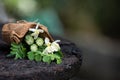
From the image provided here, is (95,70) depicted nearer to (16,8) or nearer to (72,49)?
(16,8)

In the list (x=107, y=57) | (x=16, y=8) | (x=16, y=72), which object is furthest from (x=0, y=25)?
(x=107, y=57)

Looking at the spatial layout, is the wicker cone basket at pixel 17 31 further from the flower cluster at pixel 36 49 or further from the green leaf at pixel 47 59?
the green leaf at pixel 47 59

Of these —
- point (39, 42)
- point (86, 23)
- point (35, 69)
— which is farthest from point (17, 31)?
point (86, 23)

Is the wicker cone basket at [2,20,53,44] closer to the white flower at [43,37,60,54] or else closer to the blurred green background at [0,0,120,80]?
the white flower at [43,37,60,54]

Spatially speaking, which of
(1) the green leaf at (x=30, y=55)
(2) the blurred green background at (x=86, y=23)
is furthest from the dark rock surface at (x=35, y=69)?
(2) the blurred green background at (x=86, y=23)

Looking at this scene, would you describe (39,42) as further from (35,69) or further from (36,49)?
(35,69)

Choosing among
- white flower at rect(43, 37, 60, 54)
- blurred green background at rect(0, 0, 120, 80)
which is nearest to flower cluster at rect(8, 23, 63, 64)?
white flower at rect(43, 37, 60, 54)
